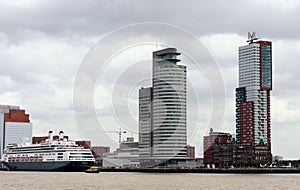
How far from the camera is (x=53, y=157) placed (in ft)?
568

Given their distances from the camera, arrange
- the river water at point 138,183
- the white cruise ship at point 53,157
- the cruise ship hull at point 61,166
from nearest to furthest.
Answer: the river water at point 138,183 < the cruise ship hull at point 61,166 < the white cruise ship at point 53,157

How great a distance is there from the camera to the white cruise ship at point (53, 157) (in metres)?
169

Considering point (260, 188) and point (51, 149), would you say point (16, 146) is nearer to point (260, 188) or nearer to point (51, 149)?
point (51, 149)

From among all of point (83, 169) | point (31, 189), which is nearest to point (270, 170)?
point (83, 169)

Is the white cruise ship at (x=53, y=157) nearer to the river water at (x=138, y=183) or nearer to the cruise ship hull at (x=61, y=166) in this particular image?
the cruise ship hull at (x=61, y=166)

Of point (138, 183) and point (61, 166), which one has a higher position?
point (61, 166)

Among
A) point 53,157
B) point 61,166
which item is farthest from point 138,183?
point 53,157

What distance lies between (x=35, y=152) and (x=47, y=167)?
1091cm

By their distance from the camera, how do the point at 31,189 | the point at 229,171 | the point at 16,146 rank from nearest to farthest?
1. the point at 31,189
2. the point at 229,171
3. the point at 16,146

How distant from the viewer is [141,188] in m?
77.2

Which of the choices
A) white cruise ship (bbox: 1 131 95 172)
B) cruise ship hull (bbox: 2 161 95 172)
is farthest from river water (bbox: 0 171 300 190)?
white cruise ship (bbox: 1 131 95 172)

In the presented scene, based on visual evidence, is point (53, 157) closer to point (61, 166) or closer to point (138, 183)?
point (61, 166)

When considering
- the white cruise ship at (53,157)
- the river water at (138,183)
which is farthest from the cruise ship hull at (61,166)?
the river water at (138,183)

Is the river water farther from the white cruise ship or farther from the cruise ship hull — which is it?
the white cruise ship
